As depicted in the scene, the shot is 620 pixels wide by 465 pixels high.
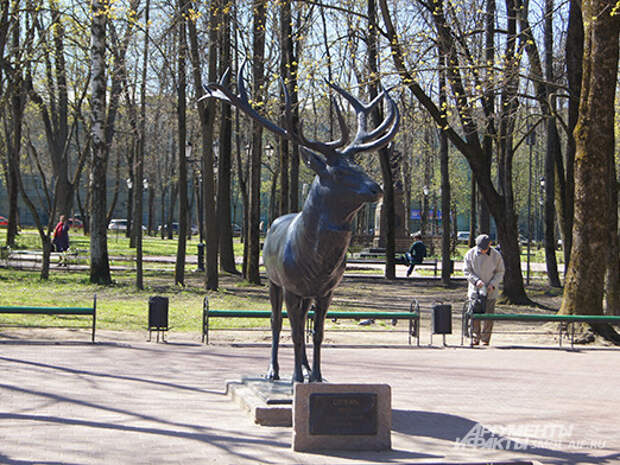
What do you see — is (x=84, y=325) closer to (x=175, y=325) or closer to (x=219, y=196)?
(x=175, y=325)

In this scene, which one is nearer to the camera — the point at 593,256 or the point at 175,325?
the point at 593,256

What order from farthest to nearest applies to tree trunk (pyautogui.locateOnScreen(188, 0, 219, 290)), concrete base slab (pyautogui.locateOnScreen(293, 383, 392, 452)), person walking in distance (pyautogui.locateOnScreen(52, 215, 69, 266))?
person walking in distance (pyautogui.locateOnScreen(52, 215, 69, 266)), tree trunk (pyautogui.locateOnScreen(188, 0, 219, 290)), concrete base slab (pyautogui.locateOnScreen(293, 383, 392, 452))

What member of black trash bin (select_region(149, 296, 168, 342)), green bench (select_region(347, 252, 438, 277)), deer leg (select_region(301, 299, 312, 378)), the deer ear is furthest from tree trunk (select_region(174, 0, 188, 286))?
the deer ear

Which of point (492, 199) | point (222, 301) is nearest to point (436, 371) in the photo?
point (222, 301)

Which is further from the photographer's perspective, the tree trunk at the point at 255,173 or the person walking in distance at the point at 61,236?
the person walking in distance at the point at 61,236

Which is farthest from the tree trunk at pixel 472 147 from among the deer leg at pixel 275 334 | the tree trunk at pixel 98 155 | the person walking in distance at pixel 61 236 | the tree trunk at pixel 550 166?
the person walking in distance at pixel 61 236

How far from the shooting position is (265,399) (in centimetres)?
825

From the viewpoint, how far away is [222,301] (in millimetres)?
20688

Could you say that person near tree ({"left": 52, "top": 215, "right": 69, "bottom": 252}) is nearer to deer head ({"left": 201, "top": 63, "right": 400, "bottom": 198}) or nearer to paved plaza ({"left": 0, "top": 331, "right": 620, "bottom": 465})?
paved plaza ({"left": 0, "top": 331, "right": 620, "bottom": 465})

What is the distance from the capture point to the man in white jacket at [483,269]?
14484 millimetres

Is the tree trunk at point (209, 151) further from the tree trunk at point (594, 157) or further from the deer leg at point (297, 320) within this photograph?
the deer leg at point (297, 320)

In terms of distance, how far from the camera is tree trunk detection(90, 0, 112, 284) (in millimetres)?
21969

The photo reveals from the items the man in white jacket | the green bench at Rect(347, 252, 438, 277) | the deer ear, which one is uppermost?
the deer ear

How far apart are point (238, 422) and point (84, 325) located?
850 centimetres
